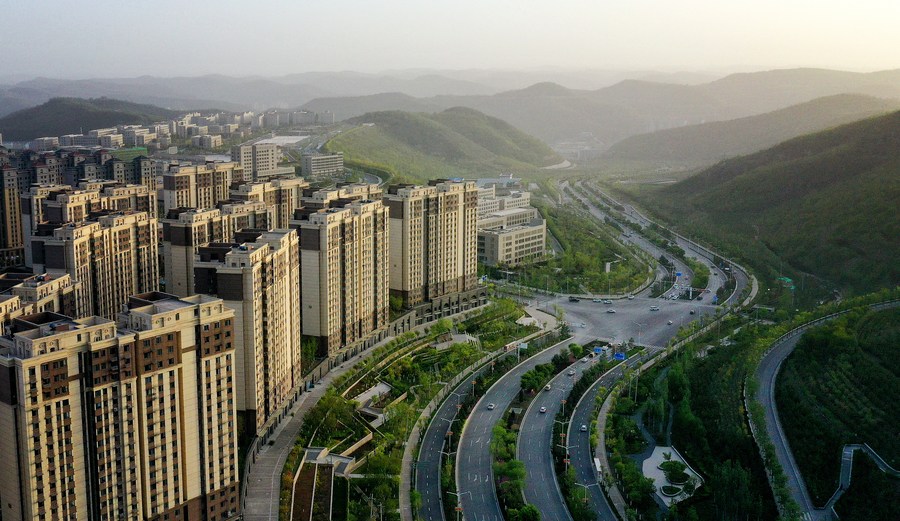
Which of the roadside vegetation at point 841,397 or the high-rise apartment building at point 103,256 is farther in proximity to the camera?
the high-rise apartment building at point 103,256

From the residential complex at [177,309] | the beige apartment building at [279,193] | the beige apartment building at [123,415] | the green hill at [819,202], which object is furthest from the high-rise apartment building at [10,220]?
the green hill at [819,202]

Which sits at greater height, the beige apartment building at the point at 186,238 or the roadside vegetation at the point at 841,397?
the beige apartment building at the point at 186,238

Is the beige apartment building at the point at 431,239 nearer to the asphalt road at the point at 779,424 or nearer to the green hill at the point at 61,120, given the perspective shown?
the asphalt road at the point at 779,424

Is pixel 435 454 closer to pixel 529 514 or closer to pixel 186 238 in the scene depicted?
pixel 529 514

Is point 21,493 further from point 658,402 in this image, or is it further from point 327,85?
point 327,85

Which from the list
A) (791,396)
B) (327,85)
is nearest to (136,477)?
(791,396)

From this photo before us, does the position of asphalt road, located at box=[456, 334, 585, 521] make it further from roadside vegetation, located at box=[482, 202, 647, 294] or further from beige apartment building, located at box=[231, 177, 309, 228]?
beige apartment building, located at box=[231, 177, 309, 228]
